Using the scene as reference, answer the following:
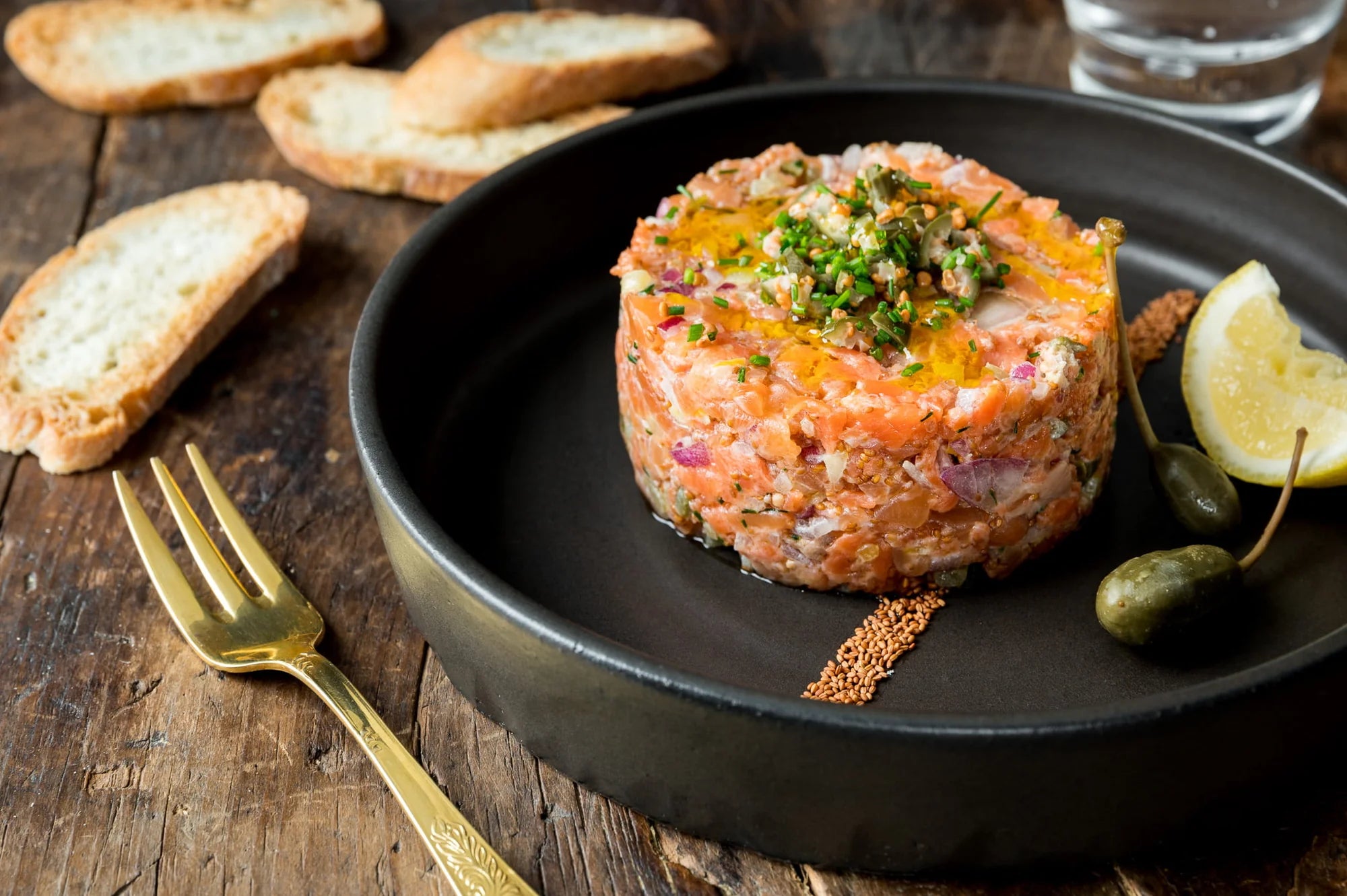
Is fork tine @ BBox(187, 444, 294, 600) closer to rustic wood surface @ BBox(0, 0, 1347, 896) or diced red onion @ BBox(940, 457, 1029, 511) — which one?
rustic wood surface @ BBox(0, 0, 1347, 896)

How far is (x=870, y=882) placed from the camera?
2367mm

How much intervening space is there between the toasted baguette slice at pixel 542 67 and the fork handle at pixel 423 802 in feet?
8.10

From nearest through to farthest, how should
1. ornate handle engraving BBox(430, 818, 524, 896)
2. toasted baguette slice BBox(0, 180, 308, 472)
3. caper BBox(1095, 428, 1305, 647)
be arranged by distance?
ornate handle engraving BBox(430, 818, 524, 896) → caper BBox(1095, 428, 1305, 647) → toasted baguette slice BBox(0, 180, 308, 472)

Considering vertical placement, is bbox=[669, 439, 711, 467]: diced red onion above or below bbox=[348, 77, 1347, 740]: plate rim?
below

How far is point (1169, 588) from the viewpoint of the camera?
2.53m

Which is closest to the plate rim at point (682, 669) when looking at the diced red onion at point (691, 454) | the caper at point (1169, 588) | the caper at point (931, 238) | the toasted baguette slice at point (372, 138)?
the caper at point (1169, 588)

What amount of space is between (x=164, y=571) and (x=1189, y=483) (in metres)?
2.33

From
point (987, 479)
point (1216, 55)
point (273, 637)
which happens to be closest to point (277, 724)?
point (273, 637)

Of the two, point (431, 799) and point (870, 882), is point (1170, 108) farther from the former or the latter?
point (431, 799)

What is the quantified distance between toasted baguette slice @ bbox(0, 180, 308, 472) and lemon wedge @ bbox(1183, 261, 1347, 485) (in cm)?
267

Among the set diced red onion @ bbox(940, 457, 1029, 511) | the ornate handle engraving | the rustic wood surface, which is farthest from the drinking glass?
the ornate handle engraving

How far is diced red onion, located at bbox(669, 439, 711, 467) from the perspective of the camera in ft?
9.04

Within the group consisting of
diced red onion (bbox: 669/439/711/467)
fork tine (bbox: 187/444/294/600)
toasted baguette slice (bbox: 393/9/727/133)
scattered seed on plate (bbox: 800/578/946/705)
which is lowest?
fork tine (bbox: 187/444/294/600)

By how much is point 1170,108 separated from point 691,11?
1977mm
